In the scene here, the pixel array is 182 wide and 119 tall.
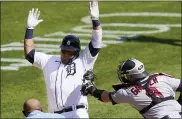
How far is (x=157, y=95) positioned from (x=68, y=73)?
179 cm

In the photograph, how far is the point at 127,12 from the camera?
28750 millimetres

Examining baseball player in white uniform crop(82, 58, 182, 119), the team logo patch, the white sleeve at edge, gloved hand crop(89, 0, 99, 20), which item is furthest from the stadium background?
baseball player in white uniform crop(82, 58, 182, 119)

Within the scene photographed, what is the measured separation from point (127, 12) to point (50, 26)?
3.81 m

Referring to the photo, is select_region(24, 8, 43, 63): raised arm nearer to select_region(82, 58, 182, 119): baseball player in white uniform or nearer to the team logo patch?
the team logo patch

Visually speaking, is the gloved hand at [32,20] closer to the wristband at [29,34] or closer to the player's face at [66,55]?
the wristband at [29,34]

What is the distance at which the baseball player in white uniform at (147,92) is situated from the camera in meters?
9.95

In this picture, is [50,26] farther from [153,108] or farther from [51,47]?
[153,108]

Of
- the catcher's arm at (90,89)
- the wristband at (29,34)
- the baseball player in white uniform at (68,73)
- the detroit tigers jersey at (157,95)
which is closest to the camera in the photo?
the detroit tigers jersey at (157,95)

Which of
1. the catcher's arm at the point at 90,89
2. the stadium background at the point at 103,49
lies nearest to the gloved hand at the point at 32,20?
the catcher's arm at the point at 90,89

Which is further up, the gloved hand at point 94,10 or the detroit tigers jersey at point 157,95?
the gloved hand at point 94,10

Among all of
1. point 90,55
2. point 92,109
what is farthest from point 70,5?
point 90,55

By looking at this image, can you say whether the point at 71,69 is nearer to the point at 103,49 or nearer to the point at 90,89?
the point at 90,89

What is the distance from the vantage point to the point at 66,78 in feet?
36.1

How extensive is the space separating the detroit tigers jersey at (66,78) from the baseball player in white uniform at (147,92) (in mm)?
780
